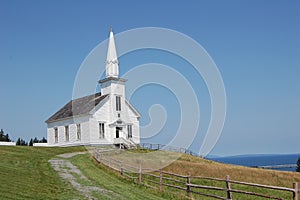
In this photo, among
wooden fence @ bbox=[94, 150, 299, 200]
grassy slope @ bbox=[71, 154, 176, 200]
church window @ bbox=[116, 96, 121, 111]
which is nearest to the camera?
wooden fence @ bbox=[94, 150, 299, 200]

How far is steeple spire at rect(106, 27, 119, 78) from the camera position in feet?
170

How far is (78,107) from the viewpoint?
52969mm

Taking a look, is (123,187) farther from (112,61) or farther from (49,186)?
(112,61)

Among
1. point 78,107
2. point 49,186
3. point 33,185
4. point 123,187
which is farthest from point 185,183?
point 78,107

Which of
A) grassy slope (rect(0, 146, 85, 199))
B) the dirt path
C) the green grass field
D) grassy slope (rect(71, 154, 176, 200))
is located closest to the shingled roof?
the dirt path

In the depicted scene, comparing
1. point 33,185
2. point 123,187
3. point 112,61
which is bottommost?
point 123,187

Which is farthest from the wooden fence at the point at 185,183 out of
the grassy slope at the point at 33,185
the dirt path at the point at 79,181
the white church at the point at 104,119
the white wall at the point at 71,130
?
the white church at the point at 104,119

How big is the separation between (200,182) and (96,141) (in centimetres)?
2554

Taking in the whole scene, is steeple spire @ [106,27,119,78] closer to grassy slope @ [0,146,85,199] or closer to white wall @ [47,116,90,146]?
white wall @ [47,116,90,146]

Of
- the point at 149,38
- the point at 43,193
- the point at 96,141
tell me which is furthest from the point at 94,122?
the point at 43,193

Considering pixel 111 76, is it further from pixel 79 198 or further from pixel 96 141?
pixel 79 198

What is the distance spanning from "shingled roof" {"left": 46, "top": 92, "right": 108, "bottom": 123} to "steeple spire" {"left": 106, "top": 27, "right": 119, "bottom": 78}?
11.1 feet

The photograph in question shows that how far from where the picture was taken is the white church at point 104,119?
4856cm

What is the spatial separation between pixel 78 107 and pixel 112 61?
25.8 ft
